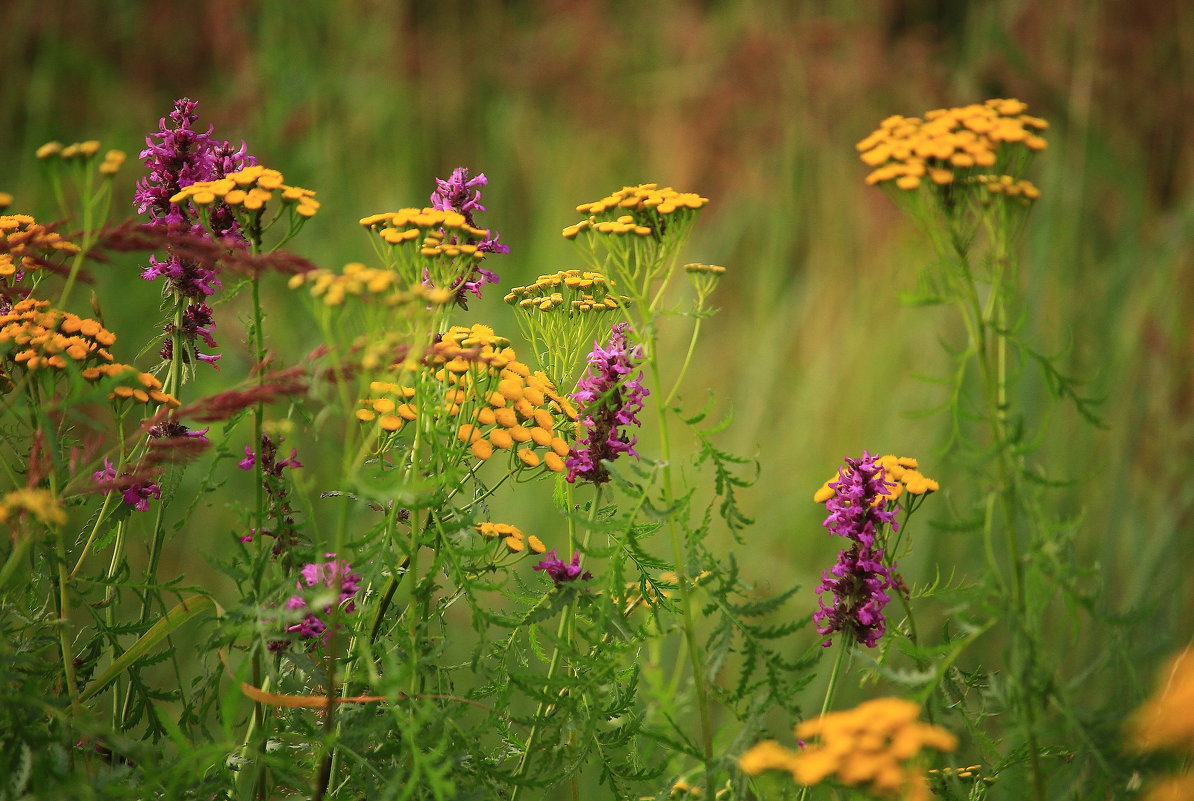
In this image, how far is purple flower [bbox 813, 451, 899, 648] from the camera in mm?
1321

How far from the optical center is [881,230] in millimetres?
4363

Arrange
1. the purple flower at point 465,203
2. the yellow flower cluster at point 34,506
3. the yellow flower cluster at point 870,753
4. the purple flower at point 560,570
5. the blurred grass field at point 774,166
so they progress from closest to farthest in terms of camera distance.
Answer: the yellow flower cluster at point 870,753 → the yellow flower cluster at point 34,506 → the purple flower at point 560,570 → the purple flower at point 465,203 → the blurred grass field at point 774,166

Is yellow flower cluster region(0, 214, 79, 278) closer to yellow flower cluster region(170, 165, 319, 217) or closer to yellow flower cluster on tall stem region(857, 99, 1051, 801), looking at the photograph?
yellow flower cluster region(170, 165, 319, 217)

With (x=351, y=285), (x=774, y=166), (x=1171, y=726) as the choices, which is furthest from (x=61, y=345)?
(x=774, y=166)

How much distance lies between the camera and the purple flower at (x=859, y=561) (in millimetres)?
1321

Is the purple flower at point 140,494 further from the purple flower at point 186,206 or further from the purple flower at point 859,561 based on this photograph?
the purple flower at point 859,561

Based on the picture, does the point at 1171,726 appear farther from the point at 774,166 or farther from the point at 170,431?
the point at 774,166

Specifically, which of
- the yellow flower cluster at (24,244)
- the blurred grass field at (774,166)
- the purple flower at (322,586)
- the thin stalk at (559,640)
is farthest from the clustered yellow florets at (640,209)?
the blurred grass field at (774,166)

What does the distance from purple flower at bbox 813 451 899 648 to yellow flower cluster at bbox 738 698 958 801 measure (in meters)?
0.47

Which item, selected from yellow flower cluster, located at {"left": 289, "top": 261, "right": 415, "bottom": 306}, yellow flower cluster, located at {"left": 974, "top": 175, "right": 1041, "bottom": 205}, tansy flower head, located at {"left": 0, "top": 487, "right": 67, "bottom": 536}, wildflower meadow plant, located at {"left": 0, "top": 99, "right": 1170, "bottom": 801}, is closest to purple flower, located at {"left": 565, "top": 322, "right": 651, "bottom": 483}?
wildflower meadow plant, located at {"left": 0, "top": 99, "right": 1170, "bottom": 801}

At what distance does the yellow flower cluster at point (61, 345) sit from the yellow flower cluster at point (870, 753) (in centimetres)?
80

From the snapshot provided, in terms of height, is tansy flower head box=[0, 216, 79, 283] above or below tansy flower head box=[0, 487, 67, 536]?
above

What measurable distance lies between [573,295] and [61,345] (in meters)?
0.63

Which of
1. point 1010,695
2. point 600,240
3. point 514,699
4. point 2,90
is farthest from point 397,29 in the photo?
point 1010,695
